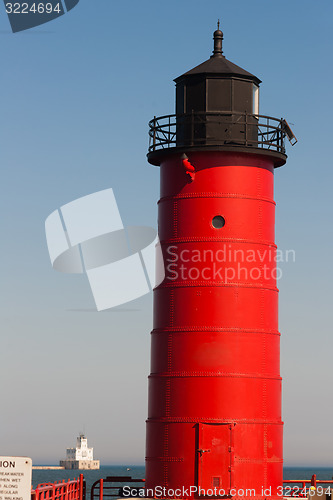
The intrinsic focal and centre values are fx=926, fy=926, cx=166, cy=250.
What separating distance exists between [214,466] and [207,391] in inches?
82.2

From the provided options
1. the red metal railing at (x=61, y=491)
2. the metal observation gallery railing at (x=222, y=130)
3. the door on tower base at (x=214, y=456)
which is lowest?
the red metal railing at (x=61, y=491)

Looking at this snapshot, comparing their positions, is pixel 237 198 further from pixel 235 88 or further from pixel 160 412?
pixel 160 412

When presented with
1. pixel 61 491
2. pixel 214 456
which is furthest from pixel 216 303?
pixel 61 491

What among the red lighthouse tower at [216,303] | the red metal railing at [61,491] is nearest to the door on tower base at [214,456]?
the red lighthouse tower at [216,303]

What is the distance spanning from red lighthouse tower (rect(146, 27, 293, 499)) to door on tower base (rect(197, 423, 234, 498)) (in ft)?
0.09

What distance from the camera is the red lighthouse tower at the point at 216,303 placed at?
26156 mm

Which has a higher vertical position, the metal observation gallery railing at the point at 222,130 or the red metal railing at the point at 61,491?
the metal observation gallery railing at the point at 222,130

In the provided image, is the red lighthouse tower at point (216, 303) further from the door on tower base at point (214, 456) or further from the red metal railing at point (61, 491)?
the red metal railing at point (61, 491)

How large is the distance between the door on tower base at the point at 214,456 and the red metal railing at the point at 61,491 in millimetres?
3888

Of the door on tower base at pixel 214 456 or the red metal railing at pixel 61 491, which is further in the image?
the door on tower base at pixel 214 456

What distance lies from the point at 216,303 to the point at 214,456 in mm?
4312

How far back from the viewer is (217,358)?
86.6ft

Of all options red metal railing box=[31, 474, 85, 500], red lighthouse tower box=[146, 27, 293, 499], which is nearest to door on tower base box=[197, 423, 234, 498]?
red lighthouse tower box=[146, 27, 293, 499]

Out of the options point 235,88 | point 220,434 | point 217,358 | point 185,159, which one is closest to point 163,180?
point 185,159
